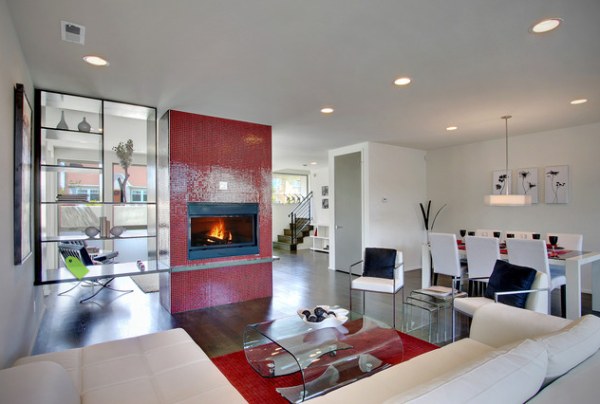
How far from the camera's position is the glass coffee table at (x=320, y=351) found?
2281 millimetres

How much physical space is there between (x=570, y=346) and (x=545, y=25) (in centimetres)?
213

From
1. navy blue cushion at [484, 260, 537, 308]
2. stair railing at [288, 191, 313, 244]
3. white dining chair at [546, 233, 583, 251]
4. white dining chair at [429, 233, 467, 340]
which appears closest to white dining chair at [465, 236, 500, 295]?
white dining chair at [429, 233, 467, 340]

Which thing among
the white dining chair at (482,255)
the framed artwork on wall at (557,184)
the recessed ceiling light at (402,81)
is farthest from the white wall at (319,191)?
the recessed ceiling light at (402,81)

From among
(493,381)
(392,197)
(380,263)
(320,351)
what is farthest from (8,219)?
(392,197)

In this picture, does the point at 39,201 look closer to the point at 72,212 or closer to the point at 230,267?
the point at 230,267

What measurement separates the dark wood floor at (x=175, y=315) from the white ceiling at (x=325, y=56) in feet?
8.48

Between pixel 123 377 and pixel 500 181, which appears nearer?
pixel 123 377

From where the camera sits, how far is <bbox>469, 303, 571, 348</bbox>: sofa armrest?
190 centimetres

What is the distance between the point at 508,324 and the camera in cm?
205

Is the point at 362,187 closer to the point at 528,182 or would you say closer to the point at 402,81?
the point at 528,182

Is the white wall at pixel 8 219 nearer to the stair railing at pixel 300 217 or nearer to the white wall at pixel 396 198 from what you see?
the white wall at pixel 396 198

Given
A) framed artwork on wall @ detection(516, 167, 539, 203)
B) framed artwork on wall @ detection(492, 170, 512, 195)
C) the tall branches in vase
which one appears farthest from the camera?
framed artwork on wall @ detection(492, 170, 512, 195)

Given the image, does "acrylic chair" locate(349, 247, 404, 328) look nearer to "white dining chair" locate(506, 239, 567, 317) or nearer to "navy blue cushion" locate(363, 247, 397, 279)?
"navy blue cushion" locate(363, 247, 397, 279)

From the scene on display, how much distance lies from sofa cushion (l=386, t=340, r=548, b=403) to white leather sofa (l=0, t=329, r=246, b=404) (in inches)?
37.9
